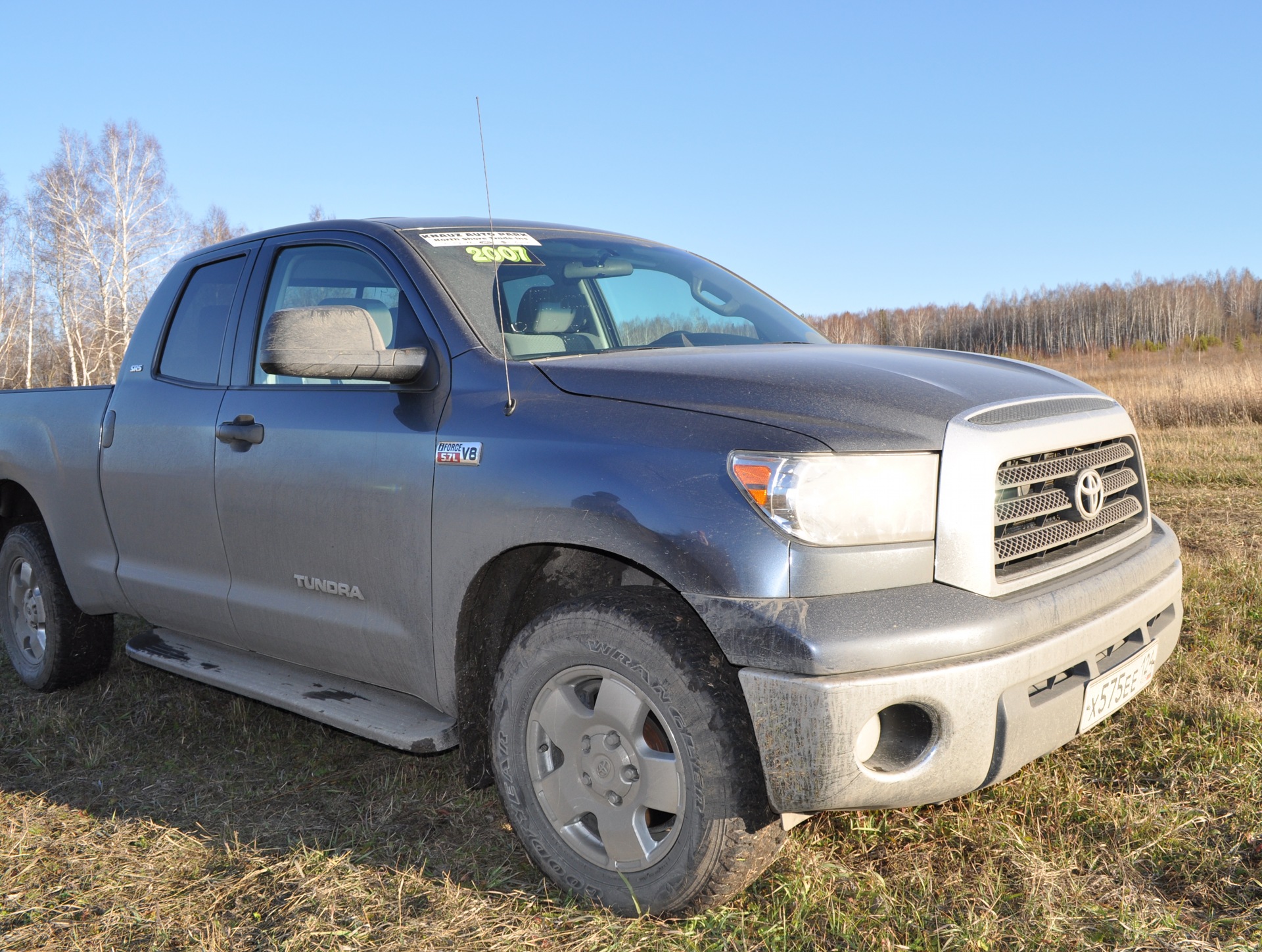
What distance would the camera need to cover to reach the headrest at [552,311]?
291 centimetres

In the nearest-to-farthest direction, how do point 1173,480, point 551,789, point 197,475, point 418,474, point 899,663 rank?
point 899,663 → point 551,789 → point 418,474 → point 197,475 → point 1173,480

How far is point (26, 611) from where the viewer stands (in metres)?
4.54

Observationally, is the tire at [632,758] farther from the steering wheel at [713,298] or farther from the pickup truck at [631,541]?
the steering wheel at [713,298]

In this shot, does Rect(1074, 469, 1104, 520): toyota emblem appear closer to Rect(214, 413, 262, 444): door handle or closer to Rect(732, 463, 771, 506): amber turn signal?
Rect(732, 463, 771, 506): amber turn signal

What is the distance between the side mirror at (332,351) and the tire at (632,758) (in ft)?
2.71

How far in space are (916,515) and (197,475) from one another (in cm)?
245

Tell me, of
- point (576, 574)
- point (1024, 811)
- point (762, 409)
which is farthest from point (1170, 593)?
point (576, 574)

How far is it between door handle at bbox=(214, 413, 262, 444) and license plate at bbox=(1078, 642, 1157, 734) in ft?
8.21

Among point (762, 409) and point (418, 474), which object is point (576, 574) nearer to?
point (418, 474)

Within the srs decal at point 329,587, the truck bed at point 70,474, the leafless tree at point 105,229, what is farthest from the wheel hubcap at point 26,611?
the leafless tree at point 105,229

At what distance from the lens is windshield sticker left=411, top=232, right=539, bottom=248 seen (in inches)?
119

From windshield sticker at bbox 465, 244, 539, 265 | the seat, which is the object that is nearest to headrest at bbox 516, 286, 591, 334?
the seat

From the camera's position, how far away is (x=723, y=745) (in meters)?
2.07

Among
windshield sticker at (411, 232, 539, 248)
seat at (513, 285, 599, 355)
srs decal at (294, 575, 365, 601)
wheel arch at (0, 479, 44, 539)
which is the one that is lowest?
srs decal at (294, 575, 365, 601)
